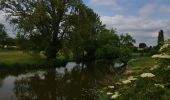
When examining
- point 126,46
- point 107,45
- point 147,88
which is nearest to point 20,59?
point 107,45

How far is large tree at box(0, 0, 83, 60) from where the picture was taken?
205ft

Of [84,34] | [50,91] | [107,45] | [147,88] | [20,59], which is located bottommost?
[50,91]

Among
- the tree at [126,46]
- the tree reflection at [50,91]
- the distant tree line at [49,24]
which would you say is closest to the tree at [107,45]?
the tree at [126,46]

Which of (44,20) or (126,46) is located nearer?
(44,20)

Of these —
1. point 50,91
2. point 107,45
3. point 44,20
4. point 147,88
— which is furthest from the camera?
point 107,45

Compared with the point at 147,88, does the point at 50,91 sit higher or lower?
lower

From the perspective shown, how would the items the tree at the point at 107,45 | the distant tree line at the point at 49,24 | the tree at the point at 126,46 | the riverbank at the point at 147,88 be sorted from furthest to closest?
the tree at the point at 107,45
the tree at the point at 126,46
the distant tree line at the point at 49,24
the riverbank at the point at 147,88

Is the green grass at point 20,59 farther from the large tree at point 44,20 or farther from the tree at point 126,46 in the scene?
the tree at point 126,46

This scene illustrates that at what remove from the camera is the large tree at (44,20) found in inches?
2461

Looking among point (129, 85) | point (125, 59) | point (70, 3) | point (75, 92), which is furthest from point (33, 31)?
point (129, 85)

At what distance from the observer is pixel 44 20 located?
63531 mm

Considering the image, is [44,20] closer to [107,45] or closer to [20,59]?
[20,59]

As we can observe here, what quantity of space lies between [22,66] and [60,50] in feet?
43.1

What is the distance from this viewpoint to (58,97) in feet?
95.0
